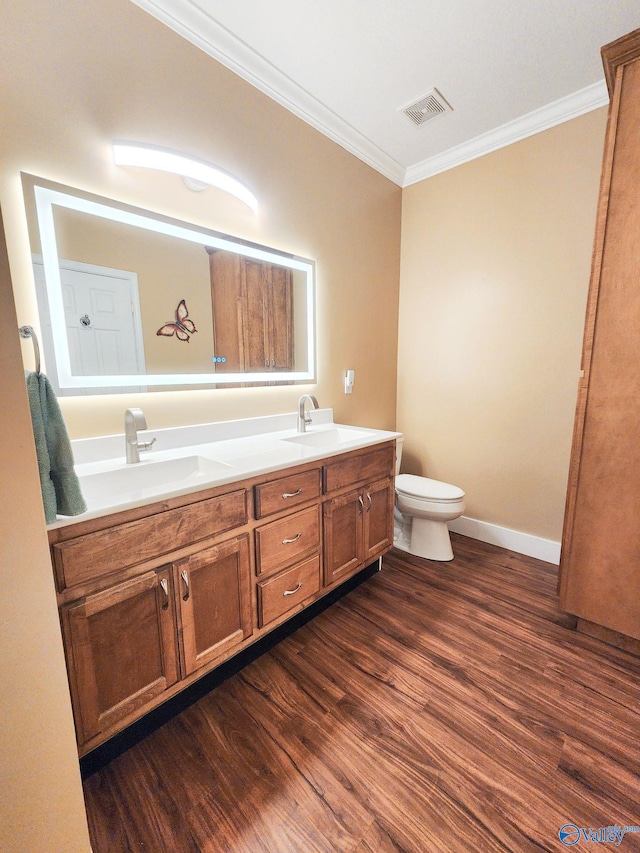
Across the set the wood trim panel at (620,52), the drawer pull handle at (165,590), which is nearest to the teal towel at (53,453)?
the drawer pull handle at (165,590)

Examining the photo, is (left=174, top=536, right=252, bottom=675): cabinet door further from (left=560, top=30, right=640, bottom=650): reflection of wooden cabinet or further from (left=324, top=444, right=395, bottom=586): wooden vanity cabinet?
(left=560, top=30, right=640, bottom=650): reflection of wooden cabinet

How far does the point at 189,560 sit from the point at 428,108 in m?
2.49

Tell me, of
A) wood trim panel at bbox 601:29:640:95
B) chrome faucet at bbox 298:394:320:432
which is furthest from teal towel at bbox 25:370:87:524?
wood trim panel at bbox 601:29:640:95

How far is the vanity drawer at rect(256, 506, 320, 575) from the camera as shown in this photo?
134 centimetres

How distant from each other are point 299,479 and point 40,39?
1681 mm

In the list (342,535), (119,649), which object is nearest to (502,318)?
(342,535)

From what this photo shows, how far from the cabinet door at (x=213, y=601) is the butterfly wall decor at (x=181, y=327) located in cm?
91

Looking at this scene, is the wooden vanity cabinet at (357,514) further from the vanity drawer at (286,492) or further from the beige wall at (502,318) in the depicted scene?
the beige wall at (502,318)

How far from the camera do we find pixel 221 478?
1.15m

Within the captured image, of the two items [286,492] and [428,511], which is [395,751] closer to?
[286,492]

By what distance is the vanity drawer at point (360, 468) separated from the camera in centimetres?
159

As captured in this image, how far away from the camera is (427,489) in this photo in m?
2.21

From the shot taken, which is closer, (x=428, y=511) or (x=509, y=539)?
(x=428, y=511)

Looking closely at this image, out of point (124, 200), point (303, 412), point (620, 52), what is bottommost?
point (303, 412)
